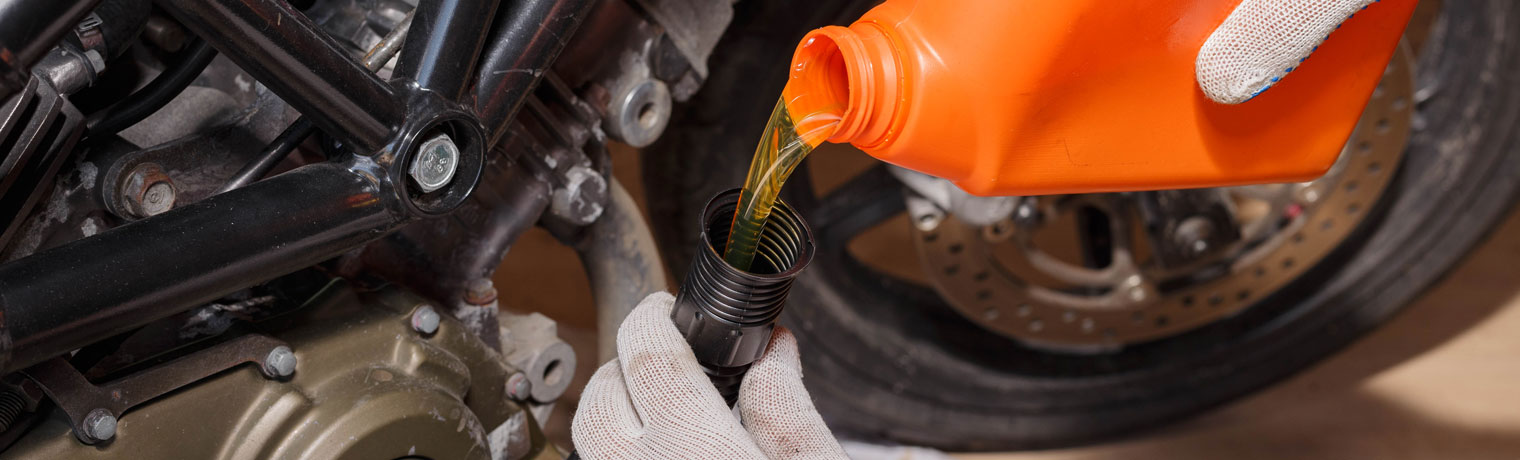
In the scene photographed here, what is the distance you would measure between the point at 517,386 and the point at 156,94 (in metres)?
0.29

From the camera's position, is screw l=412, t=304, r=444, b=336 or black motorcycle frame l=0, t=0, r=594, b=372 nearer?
black motorcycle frame l=0, t=0, r=594, b=372

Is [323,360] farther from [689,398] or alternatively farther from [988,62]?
[988,62]

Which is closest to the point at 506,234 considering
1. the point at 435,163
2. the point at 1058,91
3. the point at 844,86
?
the point at 435,163

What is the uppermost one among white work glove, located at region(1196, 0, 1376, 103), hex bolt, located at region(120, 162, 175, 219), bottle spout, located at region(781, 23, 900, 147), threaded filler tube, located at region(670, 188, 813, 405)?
white work glove, located at region(1196, 0, 1376, 103)

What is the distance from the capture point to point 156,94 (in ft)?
2.04

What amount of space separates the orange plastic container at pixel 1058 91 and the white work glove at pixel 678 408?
149mm

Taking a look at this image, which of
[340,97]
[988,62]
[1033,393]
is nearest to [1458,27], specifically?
[1033,393]

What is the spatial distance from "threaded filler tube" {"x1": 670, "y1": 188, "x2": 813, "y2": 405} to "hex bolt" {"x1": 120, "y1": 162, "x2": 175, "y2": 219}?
28cm

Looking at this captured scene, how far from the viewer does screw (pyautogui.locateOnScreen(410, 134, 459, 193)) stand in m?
0.60

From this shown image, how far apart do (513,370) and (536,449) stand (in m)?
0.07

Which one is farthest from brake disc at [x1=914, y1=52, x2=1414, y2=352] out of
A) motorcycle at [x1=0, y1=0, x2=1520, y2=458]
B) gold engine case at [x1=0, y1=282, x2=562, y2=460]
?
gold engine case at [x1=0, y1=282, x2=562, y2=460]

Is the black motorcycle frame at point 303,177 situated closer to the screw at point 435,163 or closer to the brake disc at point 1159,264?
the screw at point 435,163

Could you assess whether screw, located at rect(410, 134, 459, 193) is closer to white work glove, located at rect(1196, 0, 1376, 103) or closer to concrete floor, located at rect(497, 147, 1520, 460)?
white work glove, located at rect(1196, 0, 1376, 103)

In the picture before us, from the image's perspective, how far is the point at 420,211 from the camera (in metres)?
0.61
